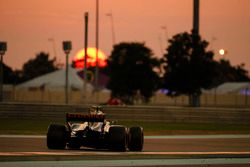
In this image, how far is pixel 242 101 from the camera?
264ft

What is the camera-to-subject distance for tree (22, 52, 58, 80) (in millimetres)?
165975

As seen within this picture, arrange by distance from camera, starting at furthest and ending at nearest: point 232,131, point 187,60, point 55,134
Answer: point 187,60 → point 232,131 → point 55,134

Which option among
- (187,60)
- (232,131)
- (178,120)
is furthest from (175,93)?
(232,131)

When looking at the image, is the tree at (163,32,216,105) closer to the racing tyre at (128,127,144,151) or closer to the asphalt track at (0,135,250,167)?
the asphalt track at (0,135,250,167)

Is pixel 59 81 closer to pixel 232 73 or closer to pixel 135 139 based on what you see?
pixel 135 139

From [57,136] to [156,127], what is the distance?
1442 cm

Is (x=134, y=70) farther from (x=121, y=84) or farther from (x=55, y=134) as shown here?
(x=55, y=134)

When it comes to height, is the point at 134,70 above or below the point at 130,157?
above

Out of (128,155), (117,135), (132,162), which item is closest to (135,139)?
(117,135)

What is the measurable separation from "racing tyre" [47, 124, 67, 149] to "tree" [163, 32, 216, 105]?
31.3 metres

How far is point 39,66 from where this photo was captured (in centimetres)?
17075

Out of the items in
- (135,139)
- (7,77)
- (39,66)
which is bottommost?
(135,139)

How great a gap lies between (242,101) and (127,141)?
→ 63341 millimetres

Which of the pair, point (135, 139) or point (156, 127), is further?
point (156, 127)
